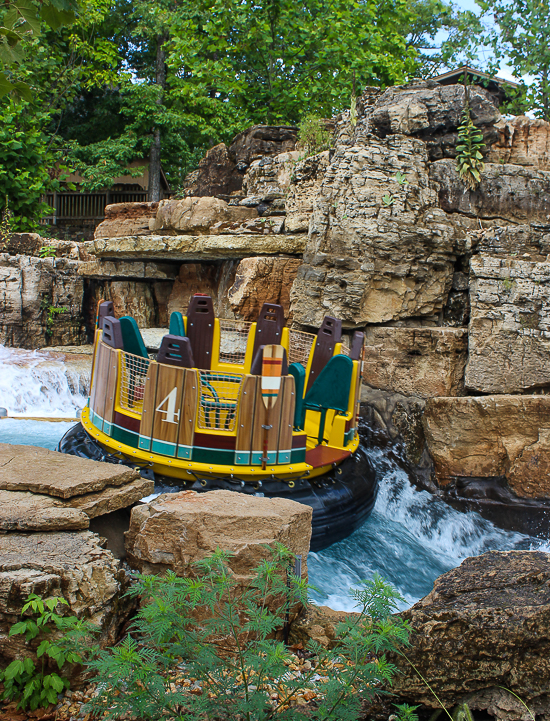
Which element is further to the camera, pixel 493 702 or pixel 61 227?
pixel 61 227

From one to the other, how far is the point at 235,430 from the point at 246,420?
0.44 ft

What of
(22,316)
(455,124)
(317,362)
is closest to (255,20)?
(455,124)

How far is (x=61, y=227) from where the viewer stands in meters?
17.4

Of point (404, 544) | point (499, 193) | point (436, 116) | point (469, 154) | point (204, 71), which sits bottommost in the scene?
point (404, 544)

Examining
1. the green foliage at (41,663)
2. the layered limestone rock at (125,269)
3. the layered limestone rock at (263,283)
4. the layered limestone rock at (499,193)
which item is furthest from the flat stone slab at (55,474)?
the layered limestone rock at (125,269)

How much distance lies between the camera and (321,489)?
452 cm

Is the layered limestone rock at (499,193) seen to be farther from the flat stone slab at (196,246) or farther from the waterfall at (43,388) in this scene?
the waterfall at (43,388)

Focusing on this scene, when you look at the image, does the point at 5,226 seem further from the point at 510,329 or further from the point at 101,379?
the point at 510,329

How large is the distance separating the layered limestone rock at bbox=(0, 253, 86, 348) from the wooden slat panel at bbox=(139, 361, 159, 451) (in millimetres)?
6957

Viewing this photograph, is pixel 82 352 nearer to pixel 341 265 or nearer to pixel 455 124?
pixel 341 265

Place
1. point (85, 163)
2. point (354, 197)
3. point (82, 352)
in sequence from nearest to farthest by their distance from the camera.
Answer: point (354, 197), point (82, 352), point (85, 163)

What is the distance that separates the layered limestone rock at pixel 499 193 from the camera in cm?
739

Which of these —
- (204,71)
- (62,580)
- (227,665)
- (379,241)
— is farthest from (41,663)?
(204,71)

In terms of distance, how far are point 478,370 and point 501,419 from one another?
925 millimetres
